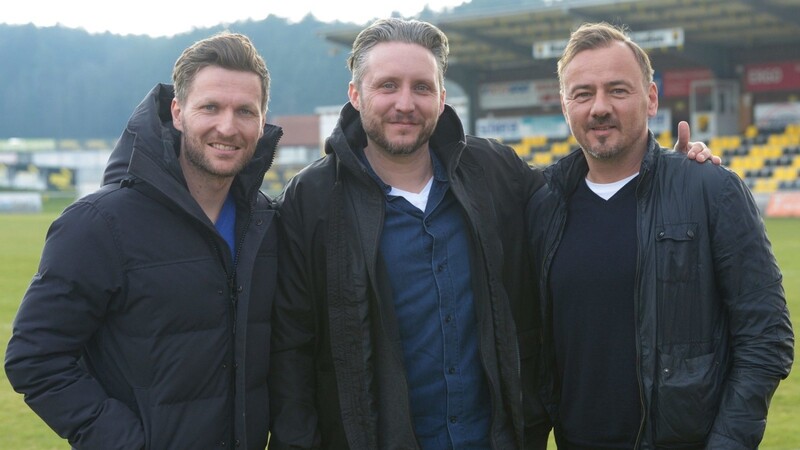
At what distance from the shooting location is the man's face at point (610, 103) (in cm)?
324

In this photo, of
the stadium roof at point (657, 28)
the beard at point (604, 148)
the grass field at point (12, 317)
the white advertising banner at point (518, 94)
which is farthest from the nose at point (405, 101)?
the white advertising banner at point (518, 94)

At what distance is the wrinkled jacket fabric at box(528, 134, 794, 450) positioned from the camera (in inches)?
116

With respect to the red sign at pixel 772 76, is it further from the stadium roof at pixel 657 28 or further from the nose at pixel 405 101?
the nose at pixel 405 101

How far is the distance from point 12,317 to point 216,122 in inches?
345

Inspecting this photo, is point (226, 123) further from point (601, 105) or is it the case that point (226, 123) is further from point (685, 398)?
point (685, 398)

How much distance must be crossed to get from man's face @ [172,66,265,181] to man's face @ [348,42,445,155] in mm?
418

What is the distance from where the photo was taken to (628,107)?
3.25 meters

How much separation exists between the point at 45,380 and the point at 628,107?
199cm

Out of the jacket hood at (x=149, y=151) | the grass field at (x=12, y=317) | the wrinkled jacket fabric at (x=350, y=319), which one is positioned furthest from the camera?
the grass field at (x=12, y=317)

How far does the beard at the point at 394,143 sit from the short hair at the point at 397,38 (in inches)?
6.6

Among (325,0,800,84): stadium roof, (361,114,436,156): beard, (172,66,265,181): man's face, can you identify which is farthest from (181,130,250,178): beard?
(325,0,800,84): stadium roof

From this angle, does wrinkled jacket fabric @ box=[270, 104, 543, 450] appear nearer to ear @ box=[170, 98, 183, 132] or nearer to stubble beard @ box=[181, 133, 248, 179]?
stubble beard @ box=[181, 133, 248, 179]

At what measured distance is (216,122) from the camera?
3.11 meters

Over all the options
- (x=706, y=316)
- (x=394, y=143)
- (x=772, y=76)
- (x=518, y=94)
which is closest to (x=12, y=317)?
(x=394, y=143)
